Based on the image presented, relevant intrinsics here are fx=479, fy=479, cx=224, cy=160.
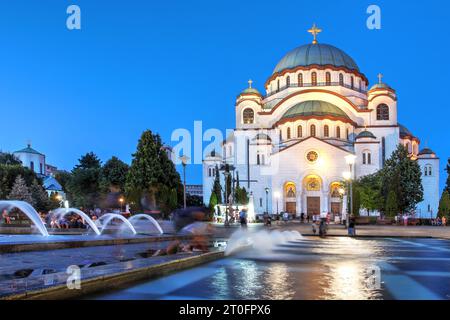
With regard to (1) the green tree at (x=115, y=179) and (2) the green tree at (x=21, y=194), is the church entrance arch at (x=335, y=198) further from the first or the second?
(2) the green tree at (x=21, y=194)

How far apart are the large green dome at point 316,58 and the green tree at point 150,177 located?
Result: 25.0 meters

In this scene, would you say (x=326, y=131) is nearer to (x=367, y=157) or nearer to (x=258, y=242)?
(x=367, y=157)

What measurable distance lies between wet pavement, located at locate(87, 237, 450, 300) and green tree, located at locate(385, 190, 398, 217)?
36.6 m

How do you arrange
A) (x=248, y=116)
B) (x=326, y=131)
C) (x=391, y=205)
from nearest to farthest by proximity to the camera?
(x=391, y=205) < (x=326, y=131) < (x=248, y=116)

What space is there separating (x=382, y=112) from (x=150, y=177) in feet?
109

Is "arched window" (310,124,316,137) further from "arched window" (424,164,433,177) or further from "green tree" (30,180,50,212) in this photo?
"green tree" (30,180,50,212)

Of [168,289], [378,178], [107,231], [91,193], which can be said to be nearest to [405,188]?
[378,178]

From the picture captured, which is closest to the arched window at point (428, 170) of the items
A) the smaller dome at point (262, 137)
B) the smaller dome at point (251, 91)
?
the smaller dome at point (262, 137)

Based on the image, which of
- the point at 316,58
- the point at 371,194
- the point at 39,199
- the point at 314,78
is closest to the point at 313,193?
the point at 371,194

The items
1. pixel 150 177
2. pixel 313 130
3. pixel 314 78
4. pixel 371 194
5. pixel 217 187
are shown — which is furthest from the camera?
pixel 314 78

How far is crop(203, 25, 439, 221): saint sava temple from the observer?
2285 inches

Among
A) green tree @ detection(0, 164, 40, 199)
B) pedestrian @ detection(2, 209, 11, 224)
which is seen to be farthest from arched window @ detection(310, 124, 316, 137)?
pedestrian @ detection(2, 209, 11, 224)

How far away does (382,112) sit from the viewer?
6500 cm
